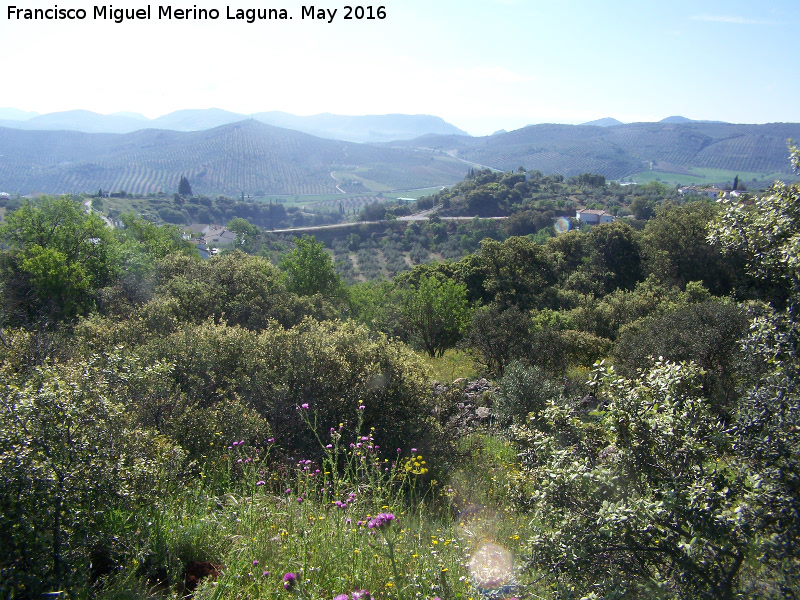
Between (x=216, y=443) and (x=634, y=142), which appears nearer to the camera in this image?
(x=216, y=443)

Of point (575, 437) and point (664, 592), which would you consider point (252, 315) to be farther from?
point (664, 592)

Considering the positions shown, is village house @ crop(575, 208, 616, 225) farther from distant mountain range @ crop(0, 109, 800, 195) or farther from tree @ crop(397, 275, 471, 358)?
distant mountain range @ crop(0, 109, 800, 195)

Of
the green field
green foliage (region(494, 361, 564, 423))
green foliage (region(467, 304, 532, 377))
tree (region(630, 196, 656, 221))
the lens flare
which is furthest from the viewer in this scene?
the green field

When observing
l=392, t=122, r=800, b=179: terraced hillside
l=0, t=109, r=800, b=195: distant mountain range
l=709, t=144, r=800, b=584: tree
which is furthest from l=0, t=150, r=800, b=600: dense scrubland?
l=392, t=122, r=800, b=179: terraced hillside

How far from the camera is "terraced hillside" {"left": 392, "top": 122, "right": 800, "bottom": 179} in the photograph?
142 meters

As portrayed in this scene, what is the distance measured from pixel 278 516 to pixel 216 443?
1.95 meters

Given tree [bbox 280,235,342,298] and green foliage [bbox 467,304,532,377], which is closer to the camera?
green foliage [bbox 467,304,532,377]

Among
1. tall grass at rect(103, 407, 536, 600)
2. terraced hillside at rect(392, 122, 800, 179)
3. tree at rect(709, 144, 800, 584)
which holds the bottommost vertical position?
tall grass at rect(103, 407, 536, 600)

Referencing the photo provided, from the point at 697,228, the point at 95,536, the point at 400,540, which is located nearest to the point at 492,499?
the point at 400,540

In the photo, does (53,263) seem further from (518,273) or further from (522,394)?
(518,273)

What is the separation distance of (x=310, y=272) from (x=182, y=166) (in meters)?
151

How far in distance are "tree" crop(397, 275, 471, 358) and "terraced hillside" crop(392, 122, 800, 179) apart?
5405 inches

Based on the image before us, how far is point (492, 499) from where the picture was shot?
5539mm

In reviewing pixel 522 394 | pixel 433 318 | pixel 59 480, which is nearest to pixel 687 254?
pixel 433 318
